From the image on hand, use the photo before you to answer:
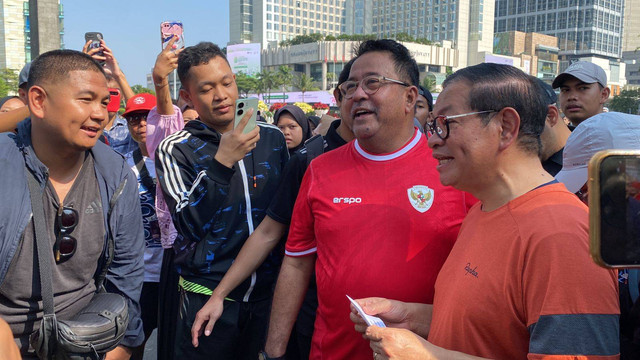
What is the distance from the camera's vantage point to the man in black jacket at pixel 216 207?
2533mm

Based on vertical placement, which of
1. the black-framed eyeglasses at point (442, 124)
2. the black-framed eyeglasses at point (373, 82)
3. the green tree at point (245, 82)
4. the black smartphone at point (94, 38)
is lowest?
the black-framed eyeglasses at point (442, 124)

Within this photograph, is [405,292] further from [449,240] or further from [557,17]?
[557,17]

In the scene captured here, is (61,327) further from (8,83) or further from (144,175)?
(8,83)

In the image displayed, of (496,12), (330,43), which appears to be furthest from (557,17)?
(330,43)

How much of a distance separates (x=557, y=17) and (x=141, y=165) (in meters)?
130

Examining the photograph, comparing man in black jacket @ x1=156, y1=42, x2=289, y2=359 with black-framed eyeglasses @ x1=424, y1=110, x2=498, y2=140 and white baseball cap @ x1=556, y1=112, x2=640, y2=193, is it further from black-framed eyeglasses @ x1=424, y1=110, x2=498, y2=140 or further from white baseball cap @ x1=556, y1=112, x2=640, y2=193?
white baseball cap @ x1=556, y1=112, x2=640, y2=193

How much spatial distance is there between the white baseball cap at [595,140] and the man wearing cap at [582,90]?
8.35ft

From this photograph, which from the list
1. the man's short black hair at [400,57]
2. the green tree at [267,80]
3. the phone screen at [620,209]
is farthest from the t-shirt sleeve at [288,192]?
the green tree at [267,80]

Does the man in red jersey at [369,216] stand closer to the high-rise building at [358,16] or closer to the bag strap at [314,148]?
the bag strap at [314,148]

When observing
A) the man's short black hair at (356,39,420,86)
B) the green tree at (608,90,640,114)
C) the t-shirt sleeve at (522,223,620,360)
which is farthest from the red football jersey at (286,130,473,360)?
the green tree at (608,90,640,114)

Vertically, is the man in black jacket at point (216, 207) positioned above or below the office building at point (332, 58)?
below

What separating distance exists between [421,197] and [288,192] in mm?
740

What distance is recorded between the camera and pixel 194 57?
2932 mm

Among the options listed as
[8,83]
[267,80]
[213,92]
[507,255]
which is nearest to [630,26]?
[267,80]
